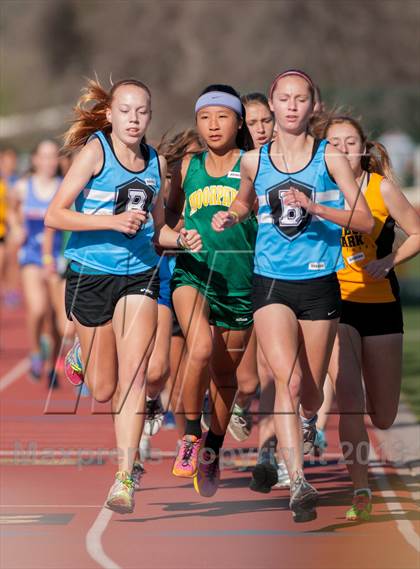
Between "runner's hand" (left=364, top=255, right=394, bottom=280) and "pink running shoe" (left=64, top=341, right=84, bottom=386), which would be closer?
"runner's hand" (left=364, top=255, right=394, bottom=280)

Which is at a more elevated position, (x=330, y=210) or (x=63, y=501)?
(x=330, y=210)

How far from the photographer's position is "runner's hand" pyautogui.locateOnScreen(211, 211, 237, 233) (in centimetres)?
798

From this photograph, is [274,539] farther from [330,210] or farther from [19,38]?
[19,38]

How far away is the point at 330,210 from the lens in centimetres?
767

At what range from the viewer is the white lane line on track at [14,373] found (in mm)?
16141

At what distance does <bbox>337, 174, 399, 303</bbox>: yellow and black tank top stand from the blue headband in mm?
935

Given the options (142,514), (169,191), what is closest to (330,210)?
(169,191)

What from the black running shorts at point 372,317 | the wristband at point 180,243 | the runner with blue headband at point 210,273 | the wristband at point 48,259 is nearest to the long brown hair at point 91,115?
the runner with blue headband at point 210,273

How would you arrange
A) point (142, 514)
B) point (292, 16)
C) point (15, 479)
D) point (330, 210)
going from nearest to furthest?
point (330, 210) → point (142, 514) → point (15, 479) → point (292, 16)

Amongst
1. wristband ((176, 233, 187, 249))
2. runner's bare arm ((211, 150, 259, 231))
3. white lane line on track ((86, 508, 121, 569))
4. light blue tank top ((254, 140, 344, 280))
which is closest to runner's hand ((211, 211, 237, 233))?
runner's bare arm ((211, 150, 259, 231))

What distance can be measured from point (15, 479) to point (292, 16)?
36504 mm

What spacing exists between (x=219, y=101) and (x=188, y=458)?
7.09 feet

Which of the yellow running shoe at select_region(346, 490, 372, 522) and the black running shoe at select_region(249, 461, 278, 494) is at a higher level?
the yellow running shoe at select_region(346, 490, 372, 522)

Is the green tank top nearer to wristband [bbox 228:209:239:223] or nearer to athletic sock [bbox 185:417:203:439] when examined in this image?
wristband [bbox 228:209:239:223]
